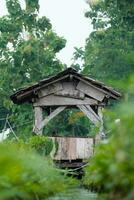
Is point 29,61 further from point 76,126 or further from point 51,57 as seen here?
point 76,126

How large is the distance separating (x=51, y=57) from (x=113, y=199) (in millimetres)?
32287

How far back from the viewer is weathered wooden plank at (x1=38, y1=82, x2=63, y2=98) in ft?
57.5

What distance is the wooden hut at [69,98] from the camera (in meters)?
16.8

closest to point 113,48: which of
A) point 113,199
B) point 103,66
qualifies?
point 103,66

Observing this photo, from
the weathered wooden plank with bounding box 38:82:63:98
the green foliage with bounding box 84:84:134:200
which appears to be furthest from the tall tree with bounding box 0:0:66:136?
the green foliage with bounding box 84:84:134:200

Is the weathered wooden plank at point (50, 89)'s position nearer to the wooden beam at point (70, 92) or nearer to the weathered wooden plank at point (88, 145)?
the wooden beam at point (70, 92)

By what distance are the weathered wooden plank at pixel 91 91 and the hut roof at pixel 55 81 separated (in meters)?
0.16

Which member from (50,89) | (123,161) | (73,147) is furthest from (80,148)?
(123,161)

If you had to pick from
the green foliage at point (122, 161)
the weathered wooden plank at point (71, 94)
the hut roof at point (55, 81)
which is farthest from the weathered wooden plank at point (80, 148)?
the green foliage at point (122, 161)

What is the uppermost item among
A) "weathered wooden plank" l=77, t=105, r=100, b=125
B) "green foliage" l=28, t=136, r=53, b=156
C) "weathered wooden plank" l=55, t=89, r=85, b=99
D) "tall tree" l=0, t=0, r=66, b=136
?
"tall tree" l=0, t=0, r=66, b=136

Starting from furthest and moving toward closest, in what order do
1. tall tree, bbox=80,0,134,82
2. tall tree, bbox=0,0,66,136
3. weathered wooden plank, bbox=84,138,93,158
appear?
tall tree, bbox=80,0,134,82, tall tree, bbox=0,0,66,136, weathered wooden plank, bbox=84,138,93,158

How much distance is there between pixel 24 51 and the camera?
33.9 metres

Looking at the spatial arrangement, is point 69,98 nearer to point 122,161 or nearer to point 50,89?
point 50,89

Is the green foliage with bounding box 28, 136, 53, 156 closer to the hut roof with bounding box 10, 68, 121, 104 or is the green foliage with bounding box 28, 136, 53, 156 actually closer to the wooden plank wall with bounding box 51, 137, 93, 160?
the wooden plank wall with bounding box 51, 137, 93, 160
